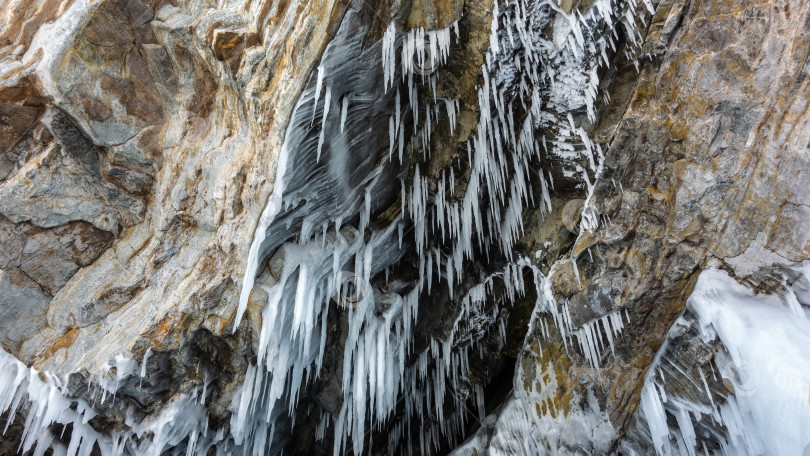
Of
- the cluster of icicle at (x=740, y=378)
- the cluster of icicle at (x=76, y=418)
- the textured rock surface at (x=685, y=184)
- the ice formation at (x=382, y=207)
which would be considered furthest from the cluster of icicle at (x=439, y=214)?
the cluster of icicle at (x=740, y=378)

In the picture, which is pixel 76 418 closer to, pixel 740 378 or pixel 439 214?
pixel 439 214

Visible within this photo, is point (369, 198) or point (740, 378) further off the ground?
point (369, 198)

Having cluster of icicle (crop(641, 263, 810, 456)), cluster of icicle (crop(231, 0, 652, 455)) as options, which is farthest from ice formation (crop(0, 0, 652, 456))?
cluster of icicle (crop(641, 263, 810, 456))

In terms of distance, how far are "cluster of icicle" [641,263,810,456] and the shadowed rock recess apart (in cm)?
3

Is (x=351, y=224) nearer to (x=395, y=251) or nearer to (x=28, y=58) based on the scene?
(x=395, y=251)

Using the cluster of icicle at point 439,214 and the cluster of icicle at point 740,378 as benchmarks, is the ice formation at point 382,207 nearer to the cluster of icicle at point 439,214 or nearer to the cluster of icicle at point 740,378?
the cluster of icicle at point 439,214

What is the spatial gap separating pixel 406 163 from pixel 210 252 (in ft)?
8.30

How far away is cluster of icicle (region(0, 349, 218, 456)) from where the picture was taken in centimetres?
445

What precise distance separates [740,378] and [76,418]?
20.4 feet

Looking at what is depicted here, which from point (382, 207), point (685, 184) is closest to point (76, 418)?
point (382, 207)

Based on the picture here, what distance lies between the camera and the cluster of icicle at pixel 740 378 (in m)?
3.13

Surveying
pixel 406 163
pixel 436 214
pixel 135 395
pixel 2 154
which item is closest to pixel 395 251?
pixel 436 214

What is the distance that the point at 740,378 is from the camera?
3459 millimetres

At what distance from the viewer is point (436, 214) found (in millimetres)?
5867
